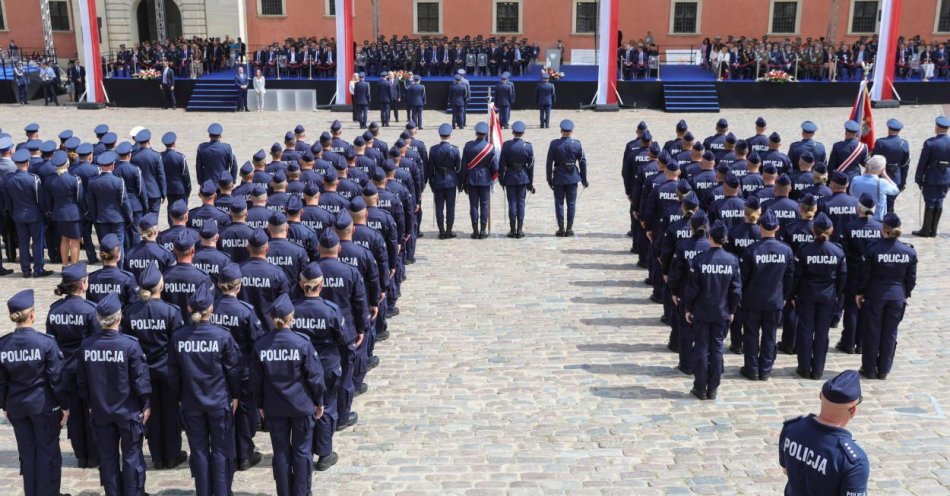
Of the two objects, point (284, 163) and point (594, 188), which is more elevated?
point (284, 163)

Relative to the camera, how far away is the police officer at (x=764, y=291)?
915 cm

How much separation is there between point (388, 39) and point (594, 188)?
856 inches

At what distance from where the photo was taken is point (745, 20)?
3844 cm

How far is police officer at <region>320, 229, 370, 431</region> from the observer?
26.9 ft

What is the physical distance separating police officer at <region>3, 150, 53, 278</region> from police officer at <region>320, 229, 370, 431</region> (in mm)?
6902

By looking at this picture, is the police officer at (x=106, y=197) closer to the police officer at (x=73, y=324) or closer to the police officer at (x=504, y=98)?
the police officer at (x=73, y=324)

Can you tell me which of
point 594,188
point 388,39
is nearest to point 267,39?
point 388,39

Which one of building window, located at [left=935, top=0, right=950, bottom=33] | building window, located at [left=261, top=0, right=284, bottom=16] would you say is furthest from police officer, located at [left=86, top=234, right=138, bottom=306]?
building window, located at [left=935, top=0, right=950, bottom=33]

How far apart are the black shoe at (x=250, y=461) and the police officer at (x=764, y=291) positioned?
5075 millimetres

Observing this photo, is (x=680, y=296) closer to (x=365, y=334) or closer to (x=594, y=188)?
(x=365, y=334)

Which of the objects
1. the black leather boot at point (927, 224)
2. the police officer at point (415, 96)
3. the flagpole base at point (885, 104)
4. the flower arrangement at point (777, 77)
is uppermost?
the flower arrangement at point (777, 77)

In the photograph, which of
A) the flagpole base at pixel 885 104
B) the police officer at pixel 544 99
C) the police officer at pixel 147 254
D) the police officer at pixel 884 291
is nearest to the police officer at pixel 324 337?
the police officer at pixel 147 254

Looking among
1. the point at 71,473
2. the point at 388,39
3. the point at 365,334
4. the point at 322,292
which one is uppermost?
the point at 388,39

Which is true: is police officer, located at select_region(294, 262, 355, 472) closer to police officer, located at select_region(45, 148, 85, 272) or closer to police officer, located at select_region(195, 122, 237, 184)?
police officer, located at select_region(45, 148, 85, 272)
